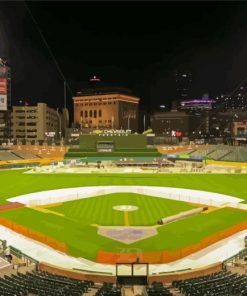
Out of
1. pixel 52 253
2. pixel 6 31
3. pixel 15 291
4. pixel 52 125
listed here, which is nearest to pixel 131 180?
pixel 52 253

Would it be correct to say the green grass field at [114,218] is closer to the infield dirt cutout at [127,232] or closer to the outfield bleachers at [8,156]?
the infield dirt cutout at [127,232]

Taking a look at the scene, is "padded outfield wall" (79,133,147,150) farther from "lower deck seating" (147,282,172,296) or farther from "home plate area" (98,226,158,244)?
"lower deck seating" (147,282,172,296)

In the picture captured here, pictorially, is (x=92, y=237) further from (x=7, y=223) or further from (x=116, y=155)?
(x=116, y=155)

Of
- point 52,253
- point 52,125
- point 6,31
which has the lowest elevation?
point 52,253

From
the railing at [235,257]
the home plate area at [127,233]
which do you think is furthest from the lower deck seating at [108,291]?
the home plate area at [127,233]

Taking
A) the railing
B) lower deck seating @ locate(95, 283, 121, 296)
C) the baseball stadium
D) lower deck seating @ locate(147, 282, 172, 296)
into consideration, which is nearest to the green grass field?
the baseball stadium

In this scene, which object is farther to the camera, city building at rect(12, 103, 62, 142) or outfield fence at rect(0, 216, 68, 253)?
city building at rect(12, 103, 62, 142)

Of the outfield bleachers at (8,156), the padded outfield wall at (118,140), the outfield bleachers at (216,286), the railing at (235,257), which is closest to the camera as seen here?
the outfield bleachers at (216,286)
